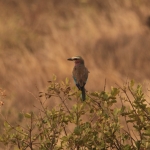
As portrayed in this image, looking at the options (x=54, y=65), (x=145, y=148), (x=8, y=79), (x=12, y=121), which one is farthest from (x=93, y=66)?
(x=145, y=148)

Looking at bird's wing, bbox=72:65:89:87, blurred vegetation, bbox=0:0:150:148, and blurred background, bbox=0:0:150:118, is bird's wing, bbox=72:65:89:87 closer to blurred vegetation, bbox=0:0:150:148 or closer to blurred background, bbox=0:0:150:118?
blurred vegetation, bbox=0:0:150:148

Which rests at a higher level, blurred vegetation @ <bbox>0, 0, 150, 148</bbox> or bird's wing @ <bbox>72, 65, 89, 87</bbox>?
blurred vegetation @ <bbox>0, 0, 150, 148</bbox>

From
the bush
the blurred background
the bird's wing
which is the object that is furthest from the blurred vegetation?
the bush

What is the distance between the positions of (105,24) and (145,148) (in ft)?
32.8

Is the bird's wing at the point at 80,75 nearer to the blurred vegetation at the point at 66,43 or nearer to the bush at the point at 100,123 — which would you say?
the bush at the point at 100,123

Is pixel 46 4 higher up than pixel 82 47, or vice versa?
pixel 46 4

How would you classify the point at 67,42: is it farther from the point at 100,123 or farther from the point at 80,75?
the point at 100,123

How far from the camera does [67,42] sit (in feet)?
40.3

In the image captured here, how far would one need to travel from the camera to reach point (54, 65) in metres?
10.7

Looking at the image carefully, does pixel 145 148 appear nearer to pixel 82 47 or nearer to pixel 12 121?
pixel 12 121

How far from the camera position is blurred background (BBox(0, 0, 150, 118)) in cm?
993

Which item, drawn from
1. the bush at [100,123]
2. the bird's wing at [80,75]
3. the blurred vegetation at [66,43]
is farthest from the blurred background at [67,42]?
the bush at [100,123]

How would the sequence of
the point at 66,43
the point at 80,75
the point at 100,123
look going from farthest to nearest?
the point at 66,43, the point at 80,75, the point at 100,123

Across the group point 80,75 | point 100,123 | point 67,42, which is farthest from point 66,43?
point 100,123
